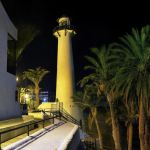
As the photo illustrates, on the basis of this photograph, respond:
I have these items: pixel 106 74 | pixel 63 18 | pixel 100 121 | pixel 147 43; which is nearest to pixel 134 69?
pixel 147 43

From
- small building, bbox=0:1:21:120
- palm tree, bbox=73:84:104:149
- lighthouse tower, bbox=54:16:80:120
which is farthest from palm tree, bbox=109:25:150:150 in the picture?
lighthouse tower, bbox=54:16:80:120

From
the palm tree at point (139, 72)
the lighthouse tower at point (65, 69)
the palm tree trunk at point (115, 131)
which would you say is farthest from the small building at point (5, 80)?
the lighthouse tower at point (65, 69)

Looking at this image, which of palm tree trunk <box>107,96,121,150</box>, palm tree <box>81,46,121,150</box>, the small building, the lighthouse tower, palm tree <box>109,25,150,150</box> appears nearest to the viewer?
the small building

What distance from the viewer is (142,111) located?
27281mm

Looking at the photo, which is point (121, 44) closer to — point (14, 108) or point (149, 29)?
point (149, 29)

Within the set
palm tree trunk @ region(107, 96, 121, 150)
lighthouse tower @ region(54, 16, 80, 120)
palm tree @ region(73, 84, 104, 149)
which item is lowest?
palm tree trunk @ region(107, 96, 121, 150)

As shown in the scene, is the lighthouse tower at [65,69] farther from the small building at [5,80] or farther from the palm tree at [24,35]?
the small building at [5,80]

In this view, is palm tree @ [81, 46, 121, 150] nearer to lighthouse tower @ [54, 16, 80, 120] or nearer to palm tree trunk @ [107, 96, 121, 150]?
palm tree trunk @ [107, 96, 121, 150]

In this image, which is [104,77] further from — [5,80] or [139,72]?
[5,80]

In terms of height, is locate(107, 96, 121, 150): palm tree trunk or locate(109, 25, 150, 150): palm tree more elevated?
locate(109, 25, 150, 150): palm tree

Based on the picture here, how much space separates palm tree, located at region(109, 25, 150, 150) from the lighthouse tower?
18.6 meters

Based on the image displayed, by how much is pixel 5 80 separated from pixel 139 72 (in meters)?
12.8

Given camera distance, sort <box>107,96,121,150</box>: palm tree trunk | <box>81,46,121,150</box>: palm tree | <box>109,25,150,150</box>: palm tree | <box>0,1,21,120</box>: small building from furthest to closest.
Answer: <box>81,46,121,150</box>: palm tree < <box>107,96,121,150</box>: palm tree trunk < <box>109,25,150,150</box>: palm tree < <box>0,1,21,120</box>: small building

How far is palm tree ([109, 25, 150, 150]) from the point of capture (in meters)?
26.5
